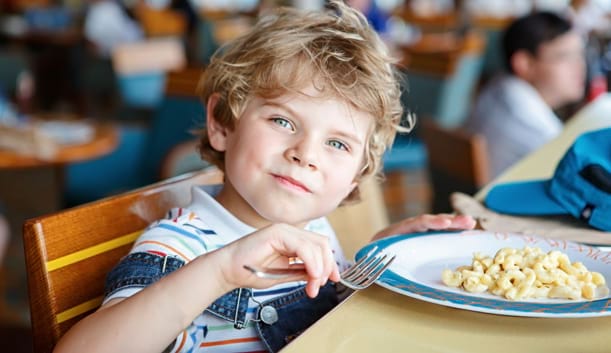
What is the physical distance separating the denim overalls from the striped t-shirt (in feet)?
0.03

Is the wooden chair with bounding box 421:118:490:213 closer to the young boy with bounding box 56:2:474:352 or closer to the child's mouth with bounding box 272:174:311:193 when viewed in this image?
the young boy with bounding box 56:2:474:352

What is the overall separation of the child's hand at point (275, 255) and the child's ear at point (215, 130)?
1.26 ft

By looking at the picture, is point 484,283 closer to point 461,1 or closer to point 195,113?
point 195,113

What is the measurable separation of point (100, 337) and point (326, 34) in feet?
1.77

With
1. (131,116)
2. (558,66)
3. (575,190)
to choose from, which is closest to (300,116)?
(575,190)

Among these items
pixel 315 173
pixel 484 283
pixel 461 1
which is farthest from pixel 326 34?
pixel 461 1

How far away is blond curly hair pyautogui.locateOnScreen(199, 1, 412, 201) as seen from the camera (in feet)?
3.64

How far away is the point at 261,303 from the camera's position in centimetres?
108

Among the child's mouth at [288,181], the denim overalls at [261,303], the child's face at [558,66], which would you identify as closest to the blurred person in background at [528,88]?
the child's face at [558,66]

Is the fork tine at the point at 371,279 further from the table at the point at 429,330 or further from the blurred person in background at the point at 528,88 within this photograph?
the blurred person in background at the point at 528,88

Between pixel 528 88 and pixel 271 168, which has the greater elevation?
pixel 271 168

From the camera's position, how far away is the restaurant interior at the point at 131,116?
8.41 feet

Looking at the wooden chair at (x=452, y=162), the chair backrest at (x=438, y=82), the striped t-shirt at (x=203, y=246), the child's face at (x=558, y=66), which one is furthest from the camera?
the chair backrest at (x=438, y=82)

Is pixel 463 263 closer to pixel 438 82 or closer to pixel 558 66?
pixel 558 66
